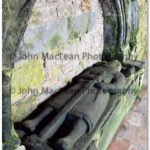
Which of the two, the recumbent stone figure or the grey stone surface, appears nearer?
the recumbent stone figure

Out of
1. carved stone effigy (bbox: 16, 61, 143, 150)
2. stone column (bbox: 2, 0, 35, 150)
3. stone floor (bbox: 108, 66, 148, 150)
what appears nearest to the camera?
stone column (bbox: 2, 0, 35, 150)

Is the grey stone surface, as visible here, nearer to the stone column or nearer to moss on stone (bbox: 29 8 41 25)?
moss on stone (bbox: 29 8 41 25)

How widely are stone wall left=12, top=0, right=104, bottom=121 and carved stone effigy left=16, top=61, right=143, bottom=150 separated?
6.8 inches

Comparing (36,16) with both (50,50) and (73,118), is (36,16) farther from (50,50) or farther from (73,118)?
(73,118)

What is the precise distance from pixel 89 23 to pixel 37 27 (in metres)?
1.01

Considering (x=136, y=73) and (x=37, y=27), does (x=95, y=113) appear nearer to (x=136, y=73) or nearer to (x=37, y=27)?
(x=37, y=27)

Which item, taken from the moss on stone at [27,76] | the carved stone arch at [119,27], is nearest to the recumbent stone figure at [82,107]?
the moss on stone at [27,76]

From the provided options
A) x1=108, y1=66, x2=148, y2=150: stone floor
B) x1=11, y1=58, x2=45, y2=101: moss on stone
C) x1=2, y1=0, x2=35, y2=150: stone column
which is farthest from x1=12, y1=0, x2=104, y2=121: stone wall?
x1=108, y1=66, x2=148, y2=150: stone floor

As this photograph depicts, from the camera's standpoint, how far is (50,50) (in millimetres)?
1745

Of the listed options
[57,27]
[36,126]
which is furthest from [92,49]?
[36,126]

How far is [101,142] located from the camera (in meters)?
1.78

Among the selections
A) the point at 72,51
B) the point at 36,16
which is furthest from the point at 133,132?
the point at 36,16

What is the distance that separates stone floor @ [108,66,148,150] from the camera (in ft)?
6.97

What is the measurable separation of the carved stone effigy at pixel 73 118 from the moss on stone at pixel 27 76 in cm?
24
